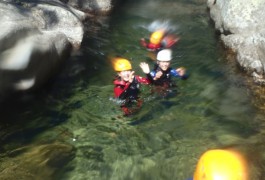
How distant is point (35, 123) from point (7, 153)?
3.43ft

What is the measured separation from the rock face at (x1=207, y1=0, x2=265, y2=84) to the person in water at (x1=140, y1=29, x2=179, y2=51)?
1490mm

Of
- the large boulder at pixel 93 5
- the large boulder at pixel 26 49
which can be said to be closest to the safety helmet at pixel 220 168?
the large boulder at pixel 26 49

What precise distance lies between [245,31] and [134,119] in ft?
14.0

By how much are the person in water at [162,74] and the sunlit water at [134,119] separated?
288 mm

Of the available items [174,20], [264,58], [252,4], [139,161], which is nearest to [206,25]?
[174,20]

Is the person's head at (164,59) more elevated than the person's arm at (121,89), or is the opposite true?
the person's head at (164,59)

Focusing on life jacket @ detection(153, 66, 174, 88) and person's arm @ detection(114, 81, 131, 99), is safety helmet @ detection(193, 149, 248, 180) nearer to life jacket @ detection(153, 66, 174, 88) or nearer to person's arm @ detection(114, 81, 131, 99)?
person's arm @ detection(114, 81, 131, 99)

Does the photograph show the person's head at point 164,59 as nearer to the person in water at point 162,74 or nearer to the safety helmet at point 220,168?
the person in water at point 162,74

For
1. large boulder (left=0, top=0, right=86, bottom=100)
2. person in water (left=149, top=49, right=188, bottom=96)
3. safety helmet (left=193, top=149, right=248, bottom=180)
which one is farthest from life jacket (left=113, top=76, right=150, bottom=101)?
safety helmet (left=193, top=149, right=248, bottom=180)

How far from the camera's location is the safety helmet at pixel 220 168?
14.7ft

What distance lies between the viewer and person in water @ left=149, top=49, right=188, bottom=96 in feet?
27.3

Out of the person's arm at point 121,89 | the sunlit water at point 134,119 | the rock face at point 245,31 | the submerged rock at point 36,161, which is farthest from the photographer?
the rock face at point 245,31

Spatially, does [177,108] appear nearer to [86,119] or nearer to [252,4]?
[86,119]

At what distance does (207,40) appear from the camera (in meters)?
11.1
